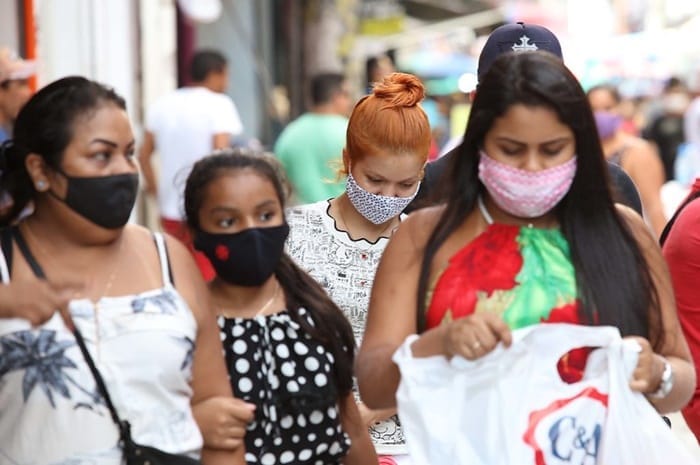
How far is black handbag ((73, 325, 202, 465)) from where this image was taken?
11.6 feet

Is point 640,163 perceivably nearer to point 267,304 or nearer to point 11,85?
point 11,85

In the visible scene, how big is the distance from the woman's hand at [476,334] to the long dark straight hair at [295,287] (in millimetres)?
687

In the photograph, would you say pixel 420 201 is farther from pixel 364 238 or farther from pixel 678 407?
pixel 678 407

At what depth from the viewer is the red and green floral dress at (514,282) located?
11.9 ft

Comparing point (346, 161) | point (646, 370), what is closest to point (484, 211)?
point (646, 370)

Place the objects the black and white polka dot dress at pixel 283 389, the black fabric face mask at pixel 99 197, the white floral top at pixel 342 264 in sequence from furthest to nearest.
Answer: the white floral top at pixel 342 264 → the black and white polka dot dress at pixel 283 389 → the black fabric face mask at pixel 99 197

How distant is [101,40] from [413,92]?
6.41m

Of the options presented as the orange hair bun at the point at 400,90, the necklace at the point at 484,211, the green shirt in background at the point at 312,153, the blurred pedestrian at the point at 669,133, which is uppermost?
the orange hair bun at the point at 400,90

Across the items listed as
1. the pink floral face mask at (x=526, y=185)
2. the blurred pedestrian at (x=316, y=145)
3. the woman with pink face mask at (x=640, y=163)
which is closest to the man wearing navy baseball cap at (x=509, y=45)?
the pink floral face mask at (x=526, y=185)

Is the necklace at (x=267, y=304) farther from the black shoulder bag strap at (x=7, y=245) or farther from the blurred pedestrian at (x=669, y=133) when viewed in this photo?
the blurred pedestrian at (x=669, y=133)

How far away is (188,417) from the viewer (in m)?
3.71

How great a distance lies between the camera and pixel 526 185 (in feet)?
11.6

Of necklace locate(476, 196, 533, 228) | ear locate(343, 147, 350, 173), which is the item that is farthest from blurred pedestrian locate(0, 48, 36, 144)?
necklace locate(476, 196, 533, 228)

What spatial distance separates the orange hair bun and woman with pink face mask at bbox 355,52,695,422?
1231 millimetres
